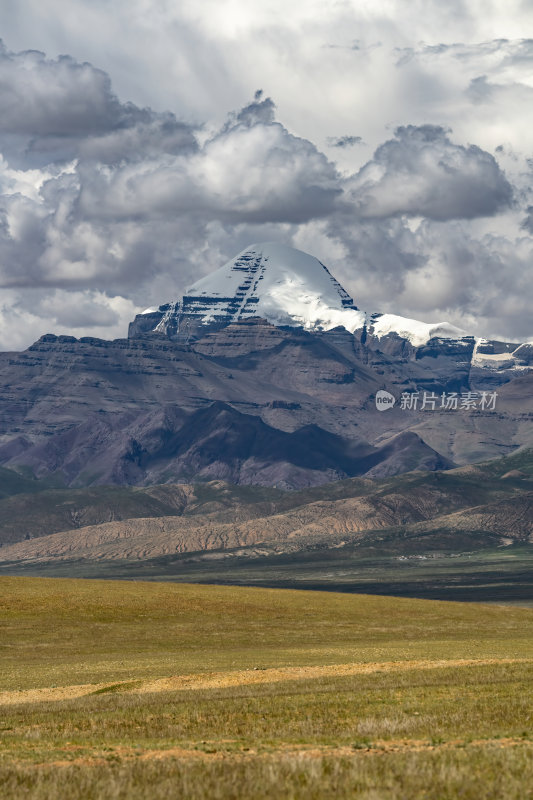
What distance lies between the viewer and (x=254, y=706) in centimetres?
3809

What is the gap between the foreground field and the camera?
2098 centimetres

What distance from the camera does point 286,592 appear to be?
425 feet

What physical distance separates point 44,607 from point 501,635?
149ft

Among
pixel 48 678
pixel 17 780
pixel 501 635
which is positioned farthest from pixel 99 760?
pixel 501 635

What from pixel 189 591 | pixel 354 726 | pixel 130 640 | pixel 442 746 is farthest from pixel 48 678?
pixel 189 591

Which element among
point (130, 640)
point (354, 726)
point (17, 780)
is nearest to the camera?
point (17, 780)

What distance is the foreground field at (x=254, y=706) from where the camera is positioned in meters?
21.0

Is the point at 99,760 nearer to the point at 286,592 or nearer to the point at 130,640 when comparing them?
the point at 130,640

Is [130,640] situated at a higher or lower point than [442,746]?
lower

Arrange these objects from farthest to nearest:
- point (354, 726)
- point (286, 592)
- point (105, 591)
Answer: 1. point (286, 592)
2. point (105, 591)
3. point (354, 726)

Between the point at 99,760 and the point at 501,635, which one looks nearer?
the point at 99,760

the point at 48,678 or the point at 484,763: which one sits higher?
the point at 484,763

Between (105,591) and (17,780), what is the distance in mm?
97030

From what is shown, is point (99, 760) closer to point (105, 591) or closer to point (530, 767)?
point (530, 767)
